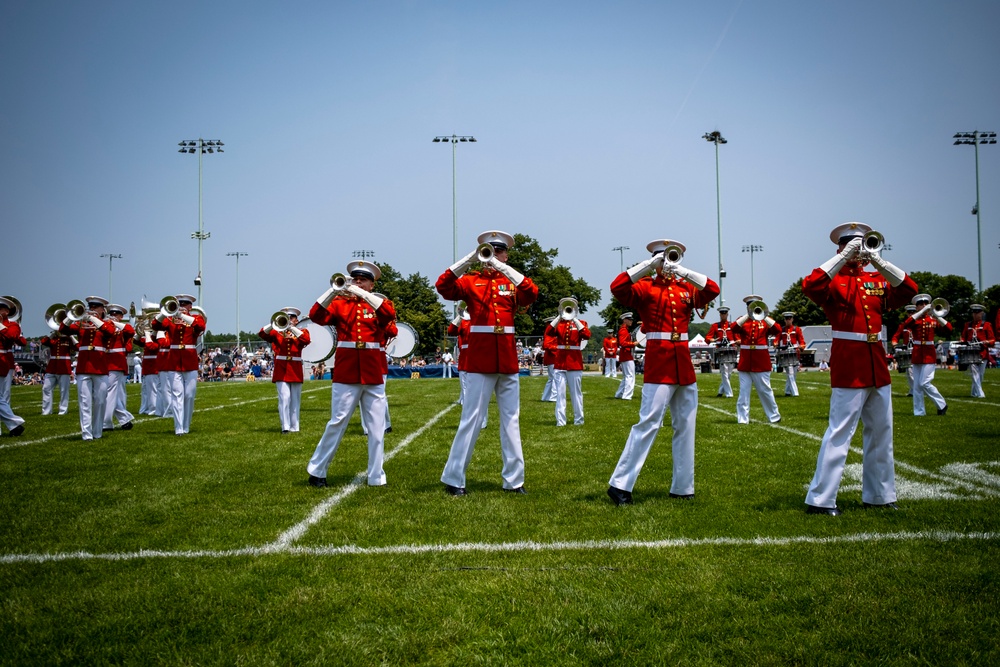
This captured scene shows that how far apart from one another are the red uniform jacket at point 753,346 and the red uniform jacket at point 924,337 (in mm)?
3704

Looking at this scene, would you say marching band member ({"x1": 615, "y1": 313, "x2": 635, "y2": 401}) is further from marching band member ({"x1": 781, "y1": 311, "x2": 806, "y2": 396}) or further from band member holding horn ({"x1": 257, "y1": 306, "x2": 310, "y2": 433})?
band member holding horn ({"x1": 257, "y1": 306, "x2": 310, "y2": 433})

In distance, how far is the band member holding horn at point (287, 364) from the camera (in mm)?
13820

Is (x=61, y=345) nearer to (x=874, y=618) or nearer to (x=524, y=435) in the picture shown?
(x=524, y=435)

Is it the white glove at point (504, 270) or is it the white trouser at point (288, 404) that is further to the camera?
the white trouser at point (288, 404)

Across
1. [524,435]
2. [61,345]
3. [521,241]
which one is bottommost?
[524,435]

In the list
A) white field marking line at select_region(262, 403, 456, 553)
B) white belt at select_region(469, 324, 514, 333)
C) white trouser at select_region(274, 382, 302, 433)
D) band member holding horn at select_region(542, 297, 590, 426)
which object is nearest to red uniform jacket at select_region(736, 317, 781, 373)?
band member holding horn at select_region(542, 297, 590, 426)

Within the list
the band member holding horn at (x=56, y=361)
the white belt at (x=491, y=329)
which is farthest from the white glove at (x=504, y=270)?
the band member holding horn at (x=56, y=361)

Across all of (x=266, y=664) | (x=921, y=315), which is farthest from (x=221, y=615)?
(x=921, y=315)

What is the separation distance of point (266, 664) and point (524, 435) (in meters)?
9.48

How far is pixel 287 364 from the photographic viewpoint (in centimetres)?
1406

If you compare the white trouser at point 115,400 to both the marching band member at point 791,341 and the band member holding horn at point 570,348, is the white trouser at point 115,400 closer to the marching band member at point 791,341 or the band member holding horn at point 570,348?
the band member holding horn at point 570,348

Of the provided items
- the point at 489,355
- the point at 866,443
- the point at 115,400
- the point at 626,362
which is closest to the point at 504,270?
the point at 489,355

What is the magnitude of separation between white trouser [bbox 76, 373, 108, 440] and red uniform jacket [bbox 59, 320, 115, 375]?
125 millimetres

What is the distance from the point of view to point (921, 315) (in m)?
16.1
